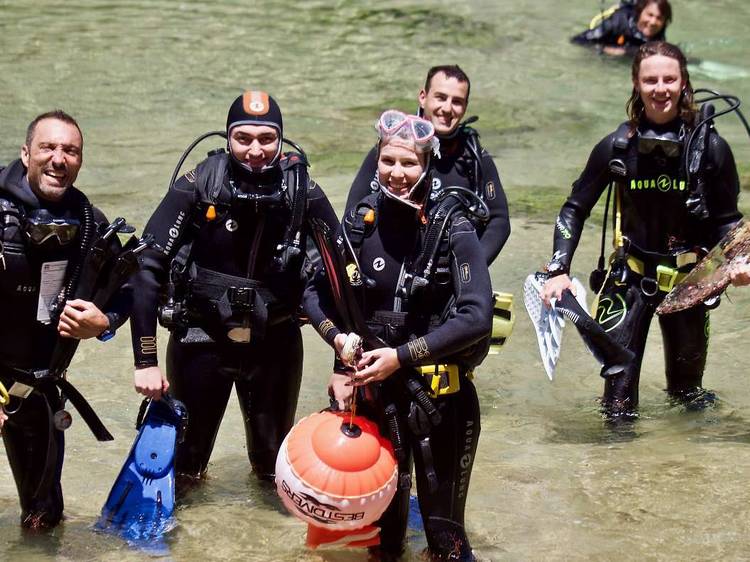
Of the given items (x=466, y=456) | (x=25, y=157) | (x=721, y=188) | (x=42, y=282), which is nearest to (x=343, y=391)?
(x=466, y=456)

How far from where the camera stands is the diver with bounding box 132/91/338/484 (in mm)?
4988

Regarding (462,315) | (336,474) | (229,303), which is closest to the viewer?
(336,474)

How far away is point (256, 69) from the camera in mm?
14562

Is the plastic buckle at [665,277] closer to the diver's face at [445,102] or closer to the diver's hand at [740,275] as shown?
the diver's hand at [740,275]

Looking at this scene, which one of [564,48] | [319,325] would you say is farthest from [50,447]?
[564,48]

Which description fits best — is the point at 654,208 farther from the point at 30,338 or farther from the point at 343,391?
the point at 30,338

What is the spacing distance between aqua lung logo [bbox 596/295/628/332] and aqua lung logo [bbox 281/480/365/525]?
2468 millimetres

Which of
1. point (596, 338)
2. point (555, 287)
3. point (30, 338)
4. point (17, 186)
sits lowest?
point (596, 338)

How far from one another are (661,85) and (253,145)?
206cm

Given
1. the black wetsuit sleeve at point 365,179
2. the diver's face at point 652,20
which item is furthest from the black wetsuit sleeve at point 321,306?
the diver's face at point 652,20

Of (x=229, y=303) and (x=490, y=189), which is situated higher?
(x=490, y=189)

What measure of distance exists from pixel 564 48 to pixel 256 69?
13.2 feet

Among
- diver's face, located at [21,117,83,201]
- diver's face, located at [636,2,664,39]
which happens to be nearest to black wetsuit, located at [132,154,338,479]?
diver's face, located at [21,117,83,201]

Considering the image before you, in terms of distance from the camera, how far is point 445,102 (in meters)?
6.03
